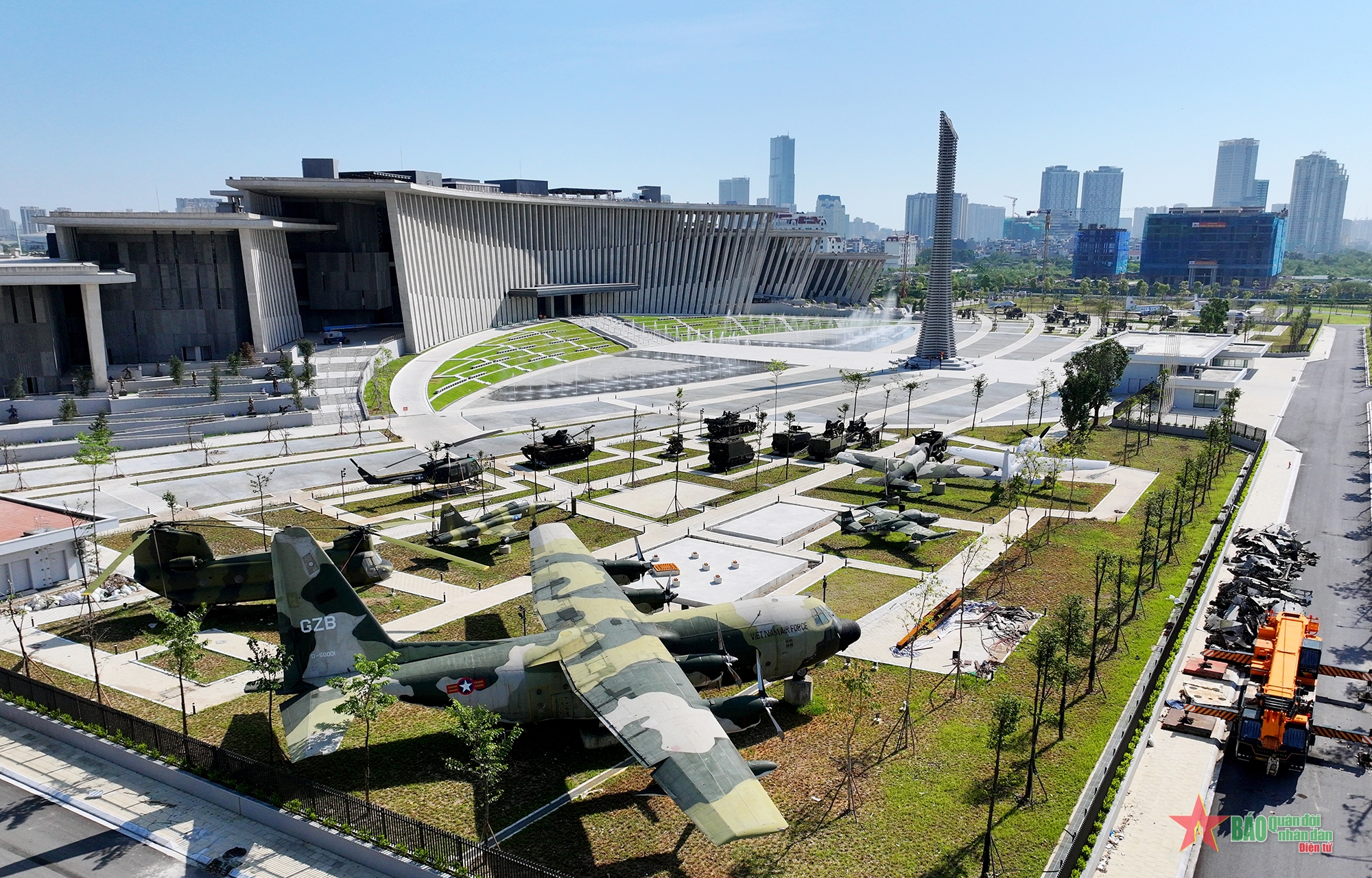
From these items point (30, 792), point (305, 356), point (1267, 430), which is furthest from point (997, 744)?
point (305, 356)

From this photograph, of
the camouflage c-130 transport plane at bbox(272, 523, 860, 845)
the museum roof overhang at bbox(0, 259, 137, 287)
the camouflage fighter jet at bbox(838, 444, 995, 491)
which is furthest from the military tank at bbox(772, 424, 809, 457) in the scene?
the museum roof overhang at bbox(0, 259, 137, 287)

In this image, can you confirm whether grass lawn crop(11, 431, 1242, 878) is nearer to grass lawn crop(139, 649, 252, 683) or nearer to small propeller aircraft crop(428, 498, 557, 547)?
grass lawn crop(139, 649, 252, 683)

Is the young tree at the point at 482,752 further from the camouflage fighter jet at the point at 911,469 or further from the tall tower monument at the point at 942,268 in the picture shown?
the tall tower monument at the point at 942,268

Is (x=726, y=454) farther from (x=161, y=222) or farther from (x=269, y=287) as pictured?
(x=161, y=222)

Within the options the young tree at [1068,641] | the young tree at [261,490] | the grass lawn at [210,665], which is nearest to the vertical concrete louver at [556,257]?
the young tree at [261,490]

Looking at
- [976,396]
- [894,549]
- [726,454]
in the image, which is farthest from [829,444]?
[976,396]
